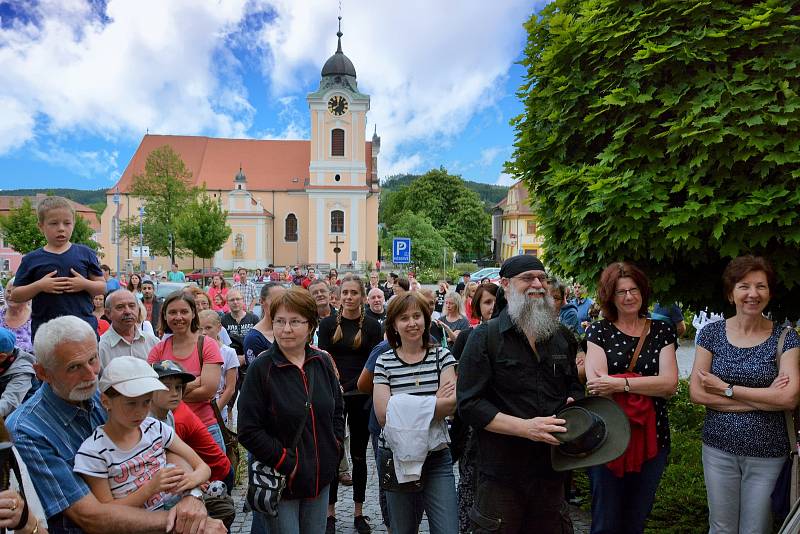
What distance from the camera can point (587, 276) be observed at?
460cm

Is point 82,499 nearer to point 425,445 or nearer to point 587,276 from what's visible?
point 425,445

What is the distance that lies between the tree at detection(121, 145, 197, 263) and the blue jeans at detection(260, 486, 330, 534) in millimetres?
48739

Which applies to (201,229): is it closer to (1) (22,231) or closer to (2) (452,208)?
(1) (22,231)

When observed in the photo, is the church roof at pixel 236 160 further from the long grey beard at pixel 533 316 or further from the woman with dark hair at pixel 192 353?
the long grey beard at pixel 533 316

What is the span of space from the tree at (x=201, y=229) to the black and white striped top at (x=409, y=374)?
149 ft

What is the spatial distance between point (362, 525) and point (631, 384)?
267 centimetres

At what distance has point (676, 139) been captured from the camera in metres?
3.92

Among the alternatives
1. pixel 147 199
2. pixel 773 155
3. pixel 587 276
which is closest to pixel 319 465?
pixel 587 276

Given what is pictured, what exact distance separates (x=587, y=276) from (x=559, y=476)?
5.54ft

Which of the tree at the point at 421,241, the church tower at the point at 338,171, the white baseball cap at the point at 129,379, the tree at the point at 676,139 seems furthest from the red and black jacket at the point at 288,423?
the church tower at the point at 338,171

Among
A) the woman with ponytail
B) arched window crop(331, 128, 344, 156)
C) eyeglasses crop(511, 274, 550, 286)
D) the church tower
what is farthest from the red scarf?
arched window crop(331, 128, 344, 156)

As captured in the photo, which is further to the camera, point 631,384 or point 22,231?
point 22,231

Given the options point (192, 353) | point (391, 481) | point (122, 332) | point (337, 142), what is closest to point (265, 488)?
point (391, 481)

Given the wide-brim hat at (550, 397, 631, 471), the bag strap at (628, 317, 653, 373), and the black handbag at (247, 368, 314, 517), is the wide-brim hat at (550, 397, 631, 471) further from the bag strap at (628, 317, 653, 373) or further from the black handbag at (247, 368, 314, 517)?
the black handbag at (247, 368, 314, 517)
